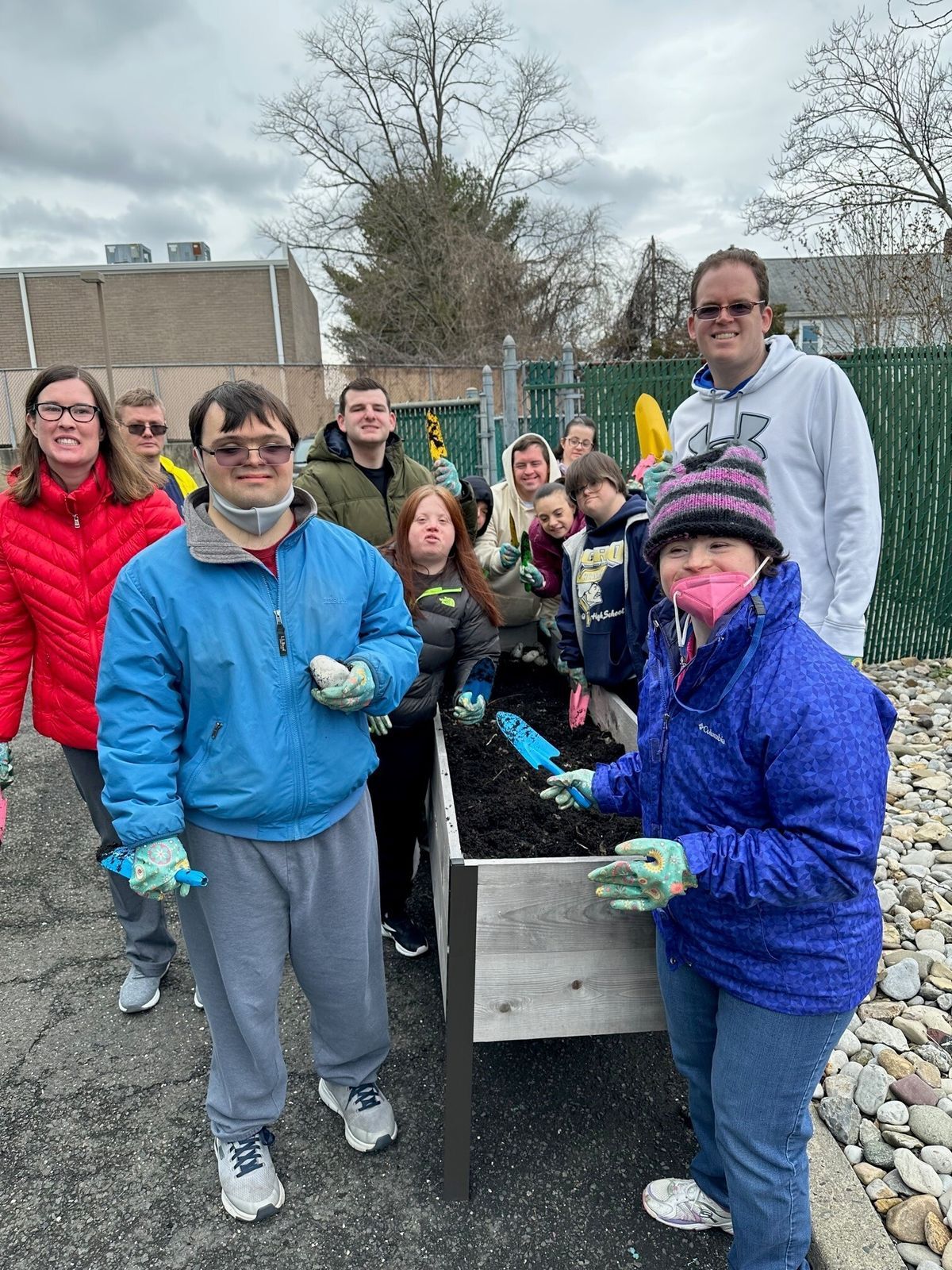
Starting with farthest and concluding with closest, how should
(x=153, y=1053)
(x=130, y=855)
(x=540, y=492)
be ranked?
(x=540, y=492) < (x=153, y=1053) < (x=130, y=855)

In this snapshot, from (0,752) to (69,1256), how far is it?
1.39 metres

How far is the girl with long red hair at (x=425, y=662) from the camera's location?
3.04 m

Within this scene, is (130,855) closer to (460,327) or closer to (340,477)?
(340,477)

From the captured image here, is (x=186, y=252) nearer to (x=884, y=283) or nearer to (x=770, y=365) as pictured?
(x=884, y=283)

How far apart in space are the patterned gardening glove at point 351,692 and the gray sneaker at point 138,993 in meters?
1.78

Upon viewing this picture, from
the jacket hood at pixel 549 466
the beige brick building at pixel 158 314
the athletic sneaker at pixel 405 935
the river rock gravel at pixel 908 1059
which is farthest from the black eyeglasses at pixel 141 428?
the beige brick building at pixel 158 314

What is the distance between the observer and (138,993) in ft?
9.80

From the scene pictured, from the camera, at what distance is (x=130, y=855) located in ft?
5.89

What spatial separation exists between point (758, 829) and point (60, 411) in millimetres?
2318

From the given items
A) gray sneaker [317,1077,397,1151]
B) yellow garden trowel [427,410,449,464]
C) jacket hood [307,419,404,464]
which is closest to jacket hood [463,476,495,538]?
yellow garden trowel [427,410,449,464]

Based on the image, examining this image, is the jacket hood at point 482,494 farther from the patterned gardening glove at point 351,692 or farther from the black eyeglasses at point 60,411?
the patterned gardening glove at point 351,692

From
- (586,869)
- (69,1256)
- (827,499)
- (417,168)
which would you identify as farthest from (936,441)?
(417,168)

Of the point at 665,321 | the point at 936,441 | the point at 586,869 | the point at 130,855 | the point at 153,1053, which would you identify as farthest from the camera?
the point at 665,321

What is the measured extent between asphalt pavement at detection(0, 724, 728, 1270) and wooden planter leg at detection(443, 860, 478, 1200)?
0.11m
